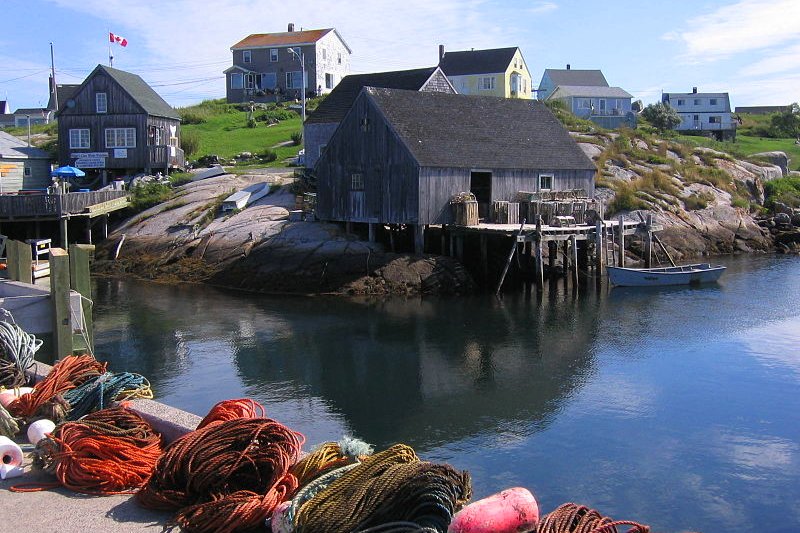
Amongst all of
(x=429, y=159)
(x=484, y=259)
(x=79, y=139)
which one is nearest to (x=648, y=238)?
(x=484, y=259)

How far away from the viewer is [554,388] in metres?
19.6

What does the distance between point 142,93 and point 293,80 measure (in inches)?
1091

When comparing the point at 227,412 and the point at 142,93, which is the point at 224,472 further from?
the point at 142,93

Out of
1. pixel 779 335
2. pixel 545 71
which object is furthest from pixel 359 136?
pixel 545 71

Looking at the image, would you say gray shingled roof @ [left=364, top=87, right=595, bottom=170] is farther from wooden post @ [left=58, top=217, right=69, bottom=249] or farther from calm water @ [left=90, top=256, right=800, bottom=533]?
wooden post @ [left=58, top=217, right=69, bottom=249]

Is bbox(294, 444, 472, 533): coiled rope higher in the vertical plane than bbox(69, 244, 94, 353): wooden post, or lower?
lower

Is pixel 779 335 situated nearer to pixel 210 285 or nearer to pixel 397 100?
pixel 397 100

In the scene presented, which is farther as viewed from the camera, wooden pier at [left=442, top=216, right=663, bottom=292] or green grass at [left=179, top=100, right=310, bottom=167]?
green grass at [left=179, top=100, right=310, bottom=167]

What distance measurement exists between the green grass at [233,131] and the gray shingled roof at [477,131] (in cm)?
1750

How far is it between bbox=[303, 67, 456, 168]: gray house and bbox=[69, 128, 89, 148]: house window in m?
13.9

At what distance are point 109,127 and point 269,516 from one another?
47301 mm

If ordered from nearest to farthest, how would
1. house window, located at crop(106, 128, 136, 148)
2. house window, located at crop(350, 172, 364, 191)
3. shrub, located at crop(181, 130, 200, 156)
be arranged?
house window, located at crop(350, 172, 364, 191) < house window, located at crop(106, 128, 136, 148) < shrub, located at crop(181, 130, 200, 156)

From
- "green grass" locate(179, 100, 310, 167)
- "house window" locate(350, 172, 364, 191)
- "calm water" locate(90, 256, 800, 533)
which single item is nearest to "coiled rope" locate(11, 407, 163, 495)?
"calm water" locate(90, 256, 800, 533)

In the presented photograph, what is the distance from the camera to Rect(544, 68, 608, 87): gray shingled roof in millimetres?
84550
